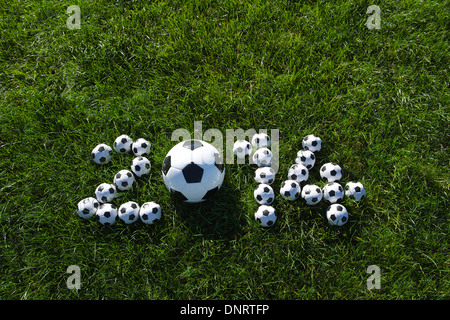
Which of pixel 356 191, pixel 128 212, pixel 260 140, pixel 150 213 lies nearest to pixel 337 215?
pixel 356 191

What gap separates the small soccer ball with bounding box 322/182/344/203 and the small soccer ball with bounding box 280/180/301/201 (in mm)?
303

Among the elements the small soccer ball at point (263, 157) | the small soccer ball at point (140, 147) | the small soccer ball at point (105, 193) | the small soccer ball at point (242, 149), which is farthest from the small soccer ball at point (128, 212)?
the small soccer ball at point (263, 157)

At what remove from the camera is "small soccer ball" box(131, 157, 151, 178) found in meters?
3.84

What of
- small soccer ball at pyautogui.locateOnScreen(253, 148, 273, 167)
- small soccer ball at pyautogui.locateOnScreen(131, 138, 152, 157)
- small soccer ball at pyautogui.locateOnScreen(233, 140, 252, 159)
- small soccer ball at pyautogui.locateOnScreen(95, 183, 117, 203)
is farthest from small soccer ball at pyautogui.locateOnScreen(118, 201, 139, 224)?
small soccer ball at pyautogui.locateOnScreen(253, 148, 273, 167)

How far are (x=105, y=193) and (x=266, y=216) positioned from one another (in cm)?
178

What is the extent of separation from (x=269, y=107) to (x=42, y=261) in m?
3.16

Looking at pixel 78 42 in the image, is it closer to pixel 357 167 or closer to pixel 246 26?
pixel 246 26

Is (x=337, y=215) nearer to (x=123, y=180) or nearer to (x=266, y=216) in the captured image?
(x=266, y=216)

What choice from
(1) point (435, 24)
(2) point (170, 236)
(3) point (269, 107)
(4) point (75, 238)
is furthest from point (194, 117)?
(1) point (435, 24)

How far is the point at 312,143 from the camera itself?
4012mm

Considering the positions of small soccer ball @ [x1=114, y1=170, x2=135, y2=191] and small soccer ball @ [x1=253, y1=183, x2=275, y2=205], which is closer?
small soccer ball @ [x1=253, y1=183, x2=275, y2=205]

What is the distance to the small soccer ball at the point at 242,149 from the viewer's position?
155 inches

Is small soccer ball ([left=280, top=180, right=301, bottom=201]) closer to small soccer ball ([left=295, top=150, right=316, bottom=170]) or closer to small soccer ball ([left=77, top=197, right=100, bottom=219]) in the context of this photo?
small soccer ball ([left=295, top=150, right=316, bottom=170])

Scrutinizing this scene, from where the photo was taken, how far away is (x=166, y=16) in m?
4.95
